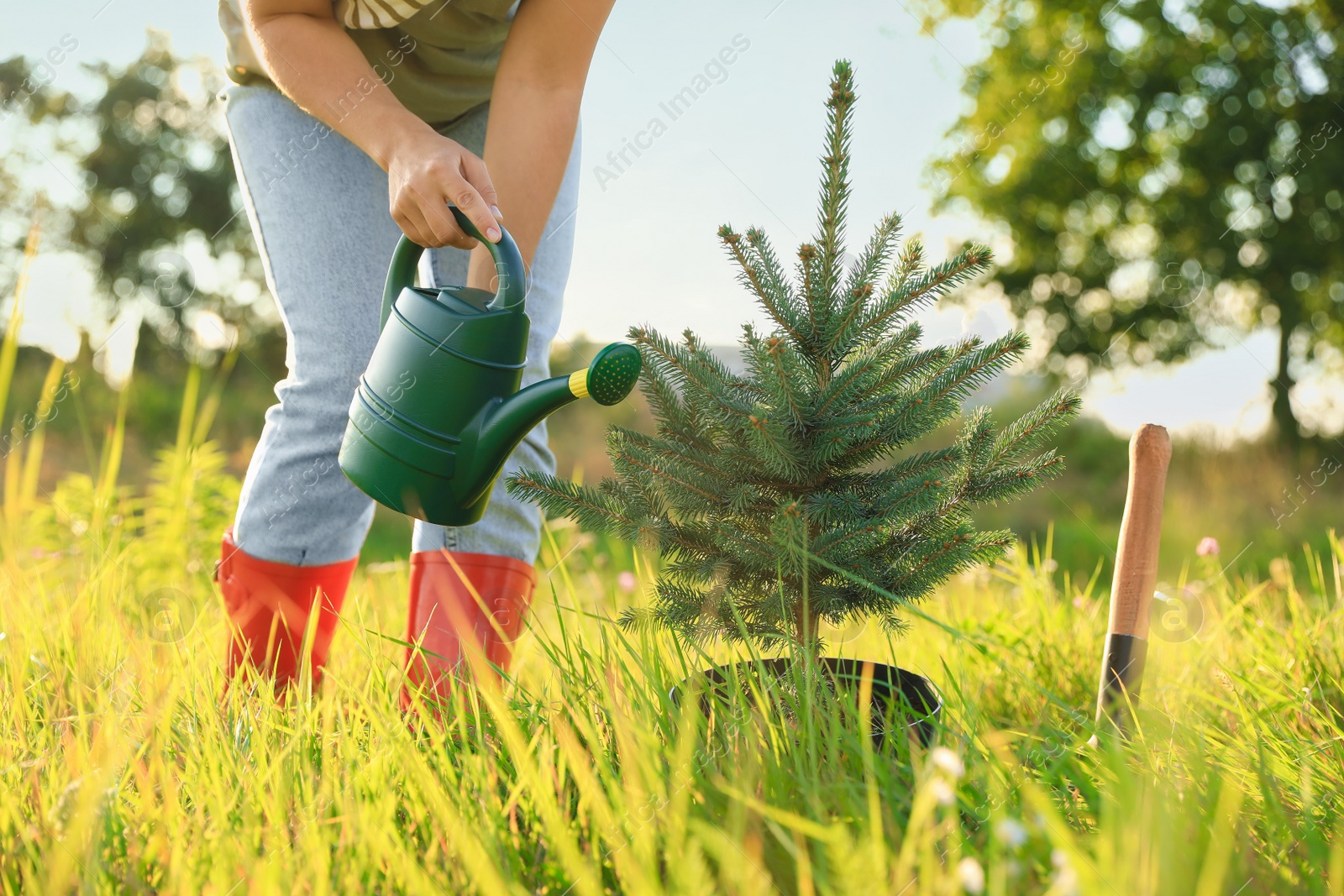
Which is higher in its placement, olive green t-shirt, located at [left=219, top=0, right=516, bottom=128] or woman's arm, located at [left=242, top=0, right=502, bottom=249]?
olive green t-shirt, located at [left=219, top=0, right=516, bottom=128]

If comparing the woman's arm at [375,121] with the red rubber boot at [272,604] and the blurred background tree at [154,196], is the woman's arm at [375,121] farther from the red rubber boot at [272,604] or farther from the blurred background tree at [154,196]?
the blurred background tree at [154,196]

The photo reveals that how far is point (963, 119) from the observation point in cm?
1419

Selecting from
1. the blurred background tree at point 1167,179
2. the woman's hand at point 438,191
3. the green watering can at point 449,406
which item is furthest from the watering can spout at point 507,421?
the blurred background tree at point 1167,179

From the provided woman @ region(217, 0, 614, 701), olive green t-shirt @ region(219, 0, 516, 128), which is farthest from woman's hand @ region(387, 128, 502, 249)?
olive green t-shirt @ region(219, 0, 516, 128)

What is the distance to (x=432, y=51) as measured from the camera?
177 centimetres

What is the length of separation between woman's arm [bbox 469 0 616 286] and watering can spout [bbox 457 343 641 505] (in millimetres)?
385

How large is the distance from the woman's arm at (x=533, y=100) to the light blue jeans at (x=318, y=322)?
0.64 feet

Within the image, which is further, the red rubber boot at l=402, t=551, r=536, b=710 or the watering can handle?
the red rubber boot at l=402, t=551, r=536, b=710

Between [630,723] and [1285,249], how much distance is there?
1401cm

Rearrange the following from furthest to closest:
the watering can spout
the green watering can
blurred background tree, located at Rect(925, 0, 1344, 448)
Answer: blurred background tree, located at Rect(925, 0, 1344, 448), the green watering can, the watering can spout

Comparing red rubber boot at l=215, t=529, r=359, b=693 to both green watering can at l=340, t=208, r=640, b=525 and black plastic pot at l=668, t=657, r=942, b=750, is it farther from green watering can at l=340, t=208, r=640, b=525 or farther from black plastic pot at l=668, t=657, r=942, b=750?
black plastic pot at l=668, t=657, r=942, b=750

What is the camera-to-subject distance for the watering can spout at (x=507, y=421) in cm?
125

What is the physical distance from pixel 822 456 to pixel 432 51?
113 cm

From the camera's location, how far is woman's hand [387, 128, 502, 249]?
1.35 m
